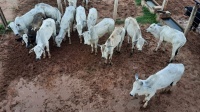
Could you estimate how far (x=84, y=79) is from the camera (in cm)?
811

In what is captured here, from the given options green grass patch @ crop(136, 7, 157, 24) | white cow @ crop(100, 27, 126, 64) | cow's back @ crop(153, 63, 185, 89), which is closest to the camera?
cow's back @ crop(153, 63, 185, 89)

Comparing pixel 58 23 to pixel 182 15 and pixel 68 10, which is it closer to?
pixel 68 10

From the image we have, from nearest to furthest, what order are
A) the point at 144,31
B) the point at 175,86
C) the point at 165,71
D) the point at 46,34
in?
the point at 165,71, the point at 175,86, the point at 46,34, the point at 144,31

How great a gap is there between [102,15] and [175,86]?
5.61 meters

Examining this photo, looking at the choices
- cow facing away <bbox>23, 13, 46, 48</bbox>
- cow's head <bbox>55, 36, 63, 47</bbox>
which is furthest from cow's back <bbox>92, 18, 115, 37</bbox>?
cow facing away <bbox>23, 13, 46, 48</bbox>

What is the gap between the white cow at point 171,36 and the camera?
27.1 ft

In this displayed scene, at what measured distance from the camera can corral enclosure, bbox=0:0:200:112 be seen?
727 cm

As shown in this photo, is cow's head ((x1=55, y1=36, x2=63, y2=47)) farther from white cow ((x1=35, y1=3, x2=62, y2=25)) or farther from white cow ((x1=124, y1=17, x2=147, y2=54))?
white cow ((x1=124, y1=17, x2=147, y2=54))

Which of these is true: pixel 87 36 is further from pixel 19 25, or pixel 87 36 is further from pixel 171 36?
pixel 171 36

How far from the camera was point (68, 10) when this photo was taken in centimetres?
995

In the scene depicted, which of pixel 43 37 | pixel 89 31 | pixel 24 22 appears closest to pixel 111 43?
pixel 89 31

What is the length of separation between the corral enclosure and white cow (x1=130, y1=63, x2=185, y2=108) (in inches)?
28.2

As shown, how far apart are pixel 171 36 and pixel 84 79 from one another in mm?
3724

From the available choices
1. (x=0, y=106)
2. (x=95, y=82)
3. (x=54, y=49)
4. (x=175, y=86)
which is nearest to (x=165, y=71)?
(x=175, y=86)
